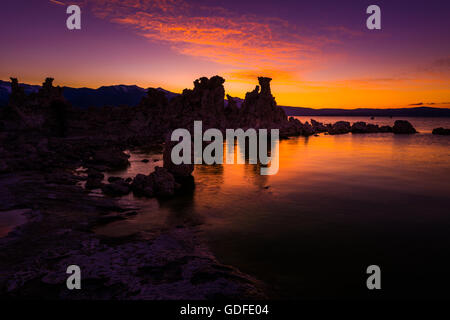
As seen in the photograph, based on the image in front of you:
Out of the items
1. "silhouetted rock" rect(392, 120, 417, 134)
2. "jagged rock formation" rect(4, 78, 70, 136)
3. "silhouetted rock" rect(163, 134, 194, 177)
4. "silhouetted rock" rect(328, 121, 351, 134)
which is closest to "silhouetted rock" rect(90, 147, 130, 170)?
"silhouetted rock" rect(163, 134, 194, 177)

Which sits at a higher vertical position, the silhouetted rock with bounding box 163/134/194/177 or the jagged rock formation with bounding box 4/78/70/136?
the jagged rock formation with bounding box 4/78/70/136

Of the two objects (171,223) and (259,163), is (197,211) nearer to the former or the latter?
(171,223)

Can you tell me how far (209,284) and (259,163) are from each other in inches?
1283

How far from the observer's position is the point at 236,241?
14367mm

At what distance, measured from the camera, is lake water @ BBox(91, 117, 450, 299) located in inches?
434

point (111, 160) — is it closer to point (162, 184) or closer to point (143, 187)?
point (143, 187)

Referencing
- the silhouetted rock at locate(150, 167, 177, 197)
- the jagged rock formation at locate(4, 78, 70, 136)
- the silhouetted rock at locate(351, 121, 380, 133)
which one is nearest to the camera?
the silhouetted rock at locate(150, 167, 177, 197)

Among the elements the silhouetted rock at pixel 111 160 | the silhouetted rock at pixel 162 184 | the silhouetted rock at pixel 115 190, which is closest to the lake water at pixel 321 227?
the silhouetted rock at pixel 162 184

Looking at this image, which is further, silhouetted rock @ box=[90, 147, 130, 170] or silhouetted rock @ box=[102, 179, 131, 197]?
silhouetted rock @ box=[90, 147, 130, 170]

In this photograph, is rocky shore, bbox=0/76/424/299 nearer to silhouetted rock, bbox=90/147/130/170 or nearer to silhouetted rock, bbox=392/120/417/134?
silhouetted rock, bbox=90/147/130/170

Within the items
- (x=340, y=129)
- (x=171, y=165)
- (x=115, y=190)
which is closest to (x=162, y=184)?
(x=115, y=190)

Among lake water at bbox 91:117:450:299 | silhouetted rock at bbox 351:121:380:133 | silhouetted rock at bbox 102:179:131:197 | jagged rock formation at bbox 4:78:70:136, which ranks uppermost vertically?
jagged rock formation at bbox 4:78:70:136

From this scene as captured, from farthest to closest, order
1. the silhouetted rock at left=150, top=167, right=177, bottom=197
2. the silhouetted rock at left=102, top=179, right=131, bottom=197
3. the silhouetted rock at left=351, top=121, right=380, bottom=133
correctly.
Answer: the silhouetted rock at left=351, top=121, right=380, bottom=133, the silhouetted rock at left=150, top=167, right=177, bottom=197, the silhouetted rock at left=102, top=179, right=131, bottom=197
